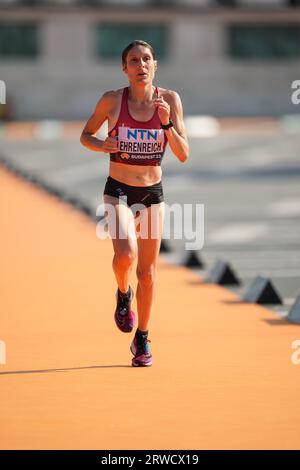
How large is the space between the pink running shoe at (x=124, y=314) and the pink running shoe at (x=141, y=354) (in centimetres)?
15

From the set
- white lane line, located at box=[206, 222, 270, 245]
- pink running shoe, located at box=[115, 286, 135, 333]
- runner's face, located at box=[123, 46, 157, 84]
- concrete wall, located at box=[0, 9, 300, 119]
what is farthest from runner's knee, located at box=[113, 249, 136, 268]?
concrete wall, located at box=[0, 9, 300, 119]

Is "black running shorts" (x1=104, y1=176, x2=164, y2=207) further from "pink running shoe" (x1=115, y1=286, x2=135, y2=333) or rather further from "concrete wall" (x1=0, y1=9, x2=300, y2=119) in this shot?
"concrete wall" (x1=0, y1=9, x2=300, y2=119)

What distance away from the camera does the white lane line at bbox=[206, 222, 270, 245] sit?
61.2 ft

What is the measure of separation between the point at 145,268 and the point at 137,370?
0.66 metres

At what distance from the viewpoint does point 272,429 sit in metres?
7.40

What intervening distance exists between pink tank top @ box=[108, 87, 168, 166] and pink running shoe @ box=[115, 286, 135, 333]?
87cm

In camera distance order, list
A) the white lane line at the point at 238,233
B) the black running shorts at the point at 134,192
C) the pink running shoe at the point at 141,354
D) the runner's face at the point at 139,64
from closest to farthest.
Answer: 1. the runner's face at the point at 139,64
2. the black running shorts at the point at 134,192
3. the pink running shoe at the point at 141,354
4. the white lane line at the point at 238,233

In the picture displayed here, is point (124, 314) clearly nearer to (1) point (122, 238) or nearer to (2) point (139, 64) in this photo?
(1) point (122, 238)

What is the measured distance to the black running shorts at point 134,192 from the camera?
914cm

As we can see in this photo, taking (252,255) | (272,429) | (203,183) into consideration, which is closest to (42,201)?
(203,183)

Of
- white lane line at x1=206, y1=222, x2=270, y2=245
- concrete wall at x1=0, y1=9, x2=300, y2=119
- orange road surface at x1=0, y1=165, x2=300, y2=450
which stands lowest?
orange road surface at x1=0, y1=165, x2=300, y2=450

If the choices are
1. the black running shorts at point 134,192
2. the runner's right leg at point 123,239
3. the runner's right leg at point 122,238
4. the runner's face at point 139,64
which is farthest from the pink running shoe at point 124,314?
the runner's face at point 139,64

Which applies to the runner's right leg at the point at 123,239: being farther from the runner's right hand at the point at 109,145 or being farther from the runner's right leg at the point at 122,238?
the runner's right hand at the point at 109,145
